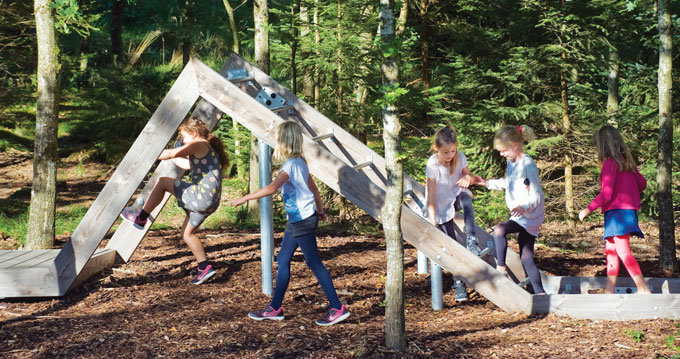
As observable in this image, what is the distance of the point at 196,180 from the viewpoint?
6062 millimetres

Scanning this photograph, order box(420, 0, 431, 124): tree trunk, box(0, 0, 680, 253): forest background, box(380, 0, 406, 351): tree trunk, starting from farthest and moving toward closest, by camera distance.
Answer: box(420, 0, 431, 124): tree trunk → box(0, 0, 680, 253): forest background → box(380, 0, 406, 351): tree trunk

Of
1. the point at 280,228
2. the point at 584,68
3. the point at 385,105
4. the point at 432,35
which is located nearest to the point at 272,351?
the point at 385,105

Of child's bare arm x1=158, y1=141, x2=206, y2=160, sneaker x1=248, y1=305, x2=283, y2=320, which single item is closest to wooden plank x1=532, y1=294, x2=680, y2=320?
sneaker x1=248, y1=305, x2=283, y2=320

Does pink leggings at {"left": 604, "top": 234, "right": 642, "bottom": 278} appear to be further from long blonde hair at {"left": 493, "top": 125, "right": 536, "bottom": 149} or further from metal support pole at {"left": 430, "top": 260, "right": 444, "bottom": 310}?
metal support pole at {"left": 430, "top": 260, "right": 444, "bottom": 310}

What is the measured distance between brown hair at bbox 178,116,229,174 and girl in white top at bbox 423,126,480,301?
1963mm

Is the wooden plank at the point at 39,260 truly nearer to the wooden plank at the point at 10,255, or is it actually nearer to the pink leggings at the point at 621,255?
the wooden plank at the point at 10,255

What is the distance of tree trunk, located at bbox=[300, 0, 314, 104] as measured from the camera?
32.1 ft

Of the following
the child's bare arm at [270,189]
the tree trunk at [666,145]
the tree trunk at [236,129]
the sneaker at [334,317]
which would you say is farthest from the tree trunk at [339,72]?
the sneaker at [334,317]

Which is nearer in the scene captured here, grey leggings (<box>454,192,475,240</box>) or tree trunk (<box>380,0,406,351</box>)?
tree trunk (<box>380,0,406,351</box>)

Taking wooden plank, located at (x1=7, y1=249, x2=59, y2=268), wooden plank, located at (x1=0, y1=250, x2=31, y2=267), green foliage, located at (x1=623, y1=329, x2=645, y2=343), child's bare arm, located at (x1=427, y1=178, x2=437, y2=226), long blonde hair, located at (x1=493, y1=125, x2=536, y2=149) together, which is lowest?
green foliage, located at (x1=623, y1=329, x2=645, y2=343)

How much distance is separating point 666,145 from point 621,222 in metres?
2.08

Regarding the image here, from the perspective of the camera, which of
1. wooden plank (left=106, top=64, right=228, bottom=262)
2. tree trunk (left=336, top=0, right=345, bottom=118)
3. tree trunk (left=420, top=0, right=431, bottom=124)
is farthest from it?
tree trunk (left=420, top=0, right=431, bottom=124)

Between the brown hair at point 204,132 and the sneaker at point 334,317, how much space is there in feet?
6.35

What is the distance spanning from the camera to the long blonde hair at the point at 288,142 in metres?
4.91
